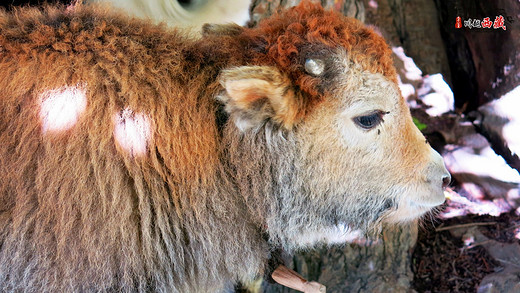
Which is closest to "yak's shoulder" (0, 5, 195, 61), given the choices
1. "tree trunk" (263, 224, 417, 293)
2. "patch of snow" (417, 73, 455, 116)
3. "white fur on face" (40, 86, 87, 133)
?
"white fur on face" (40, 86, 87, 133)

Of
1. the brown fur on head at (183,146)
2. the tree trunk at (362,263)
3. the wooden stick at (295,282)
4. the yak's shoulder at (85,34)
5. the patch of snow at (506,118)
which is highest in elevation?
the yak's shoulder at (85,34)

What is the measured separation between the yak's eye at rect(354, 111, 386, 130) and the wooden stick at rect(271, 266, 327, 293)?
A: 4.14ft

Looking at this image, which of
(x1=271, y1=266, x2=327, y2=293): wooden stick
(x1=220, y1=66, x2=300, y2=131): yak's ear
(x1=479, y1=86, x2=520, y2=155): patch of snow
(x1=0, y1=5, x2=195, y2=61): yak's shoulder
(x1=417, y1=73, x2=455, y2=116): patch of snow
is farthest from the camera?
(x1=417, y1=73, x2=455, y2=116): patch of snow

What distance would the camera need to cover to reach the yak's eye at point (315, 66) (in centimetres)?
270

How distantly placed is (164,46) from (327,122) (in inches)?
42.5

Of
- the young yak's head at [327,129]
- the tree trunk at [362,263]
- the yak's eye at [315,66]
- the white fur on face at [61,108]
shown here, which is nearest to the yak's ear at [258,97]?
the young yak's head at [327,129]

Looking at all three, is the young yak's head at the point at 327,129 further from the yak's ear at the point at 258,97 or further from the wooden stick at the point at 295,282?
the wooden stick at the point at 295,282

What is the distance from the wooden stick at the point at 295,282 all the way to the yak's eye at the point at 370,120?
126cm

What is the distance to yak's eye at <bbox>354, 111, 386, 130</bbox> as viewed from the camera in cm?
287

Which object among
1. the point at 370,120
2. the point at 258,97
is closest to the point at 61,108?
the point at 258,97

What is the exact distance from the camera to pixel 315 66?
8.91ft

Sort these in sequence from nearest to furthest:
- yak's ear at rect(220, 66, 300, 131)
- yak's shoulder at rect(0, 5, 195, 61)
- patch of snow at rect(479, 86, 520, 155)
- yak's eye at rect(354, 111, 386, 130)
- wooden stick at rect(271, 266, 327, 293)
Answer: yak's ear at rect(220, 66, 300, 131), yak's shoulder at rect(0, 5, 195, 61), yak's eye at rect(354, 111, 386, 130), wooden stick at rect(271, 266, 327, 293), patch of snow at rect(479, 86, 520, 155)

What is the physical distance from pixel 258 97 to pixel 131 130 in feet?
2.42

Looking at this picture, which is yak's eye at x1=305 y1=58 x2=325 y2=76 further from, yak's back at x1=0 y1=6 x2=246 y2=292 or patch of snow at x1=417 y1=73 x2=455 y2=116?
patch of snow at x1=417 y1=73 x2=455 y2=116
